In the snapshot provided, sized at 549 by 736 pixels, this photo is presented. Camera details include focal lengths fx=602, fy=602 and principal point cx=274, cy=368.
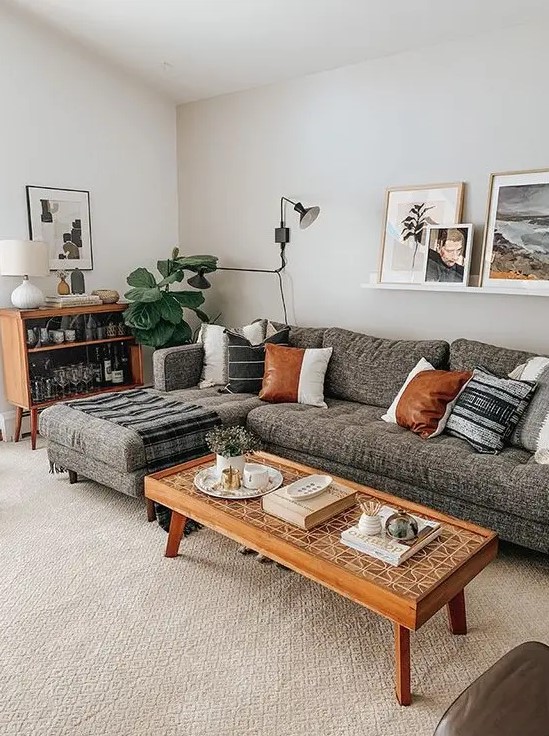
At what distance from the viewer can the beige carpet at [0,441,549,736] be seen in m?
1.78

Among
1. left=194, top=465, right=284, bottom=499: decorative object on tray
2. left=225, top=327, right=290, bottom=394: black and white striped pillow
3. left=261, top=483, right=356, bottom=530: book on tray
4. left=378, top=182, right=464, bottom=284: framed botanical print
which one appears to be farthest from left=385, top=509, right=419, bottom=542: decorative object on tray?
left=378, top=182, right=464, bottom=284: framed botanical print

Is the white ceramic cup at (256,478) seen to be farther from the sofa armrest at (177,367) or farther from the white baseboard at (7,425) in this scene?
the white baseboard at (7,425)

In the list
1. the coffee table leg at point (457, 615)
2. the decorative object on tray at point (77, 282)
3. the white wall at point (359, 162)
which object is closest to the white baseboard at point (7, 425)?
the decorative object on tray at point (77, 282)

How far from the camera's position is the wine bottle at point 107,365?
462 cm

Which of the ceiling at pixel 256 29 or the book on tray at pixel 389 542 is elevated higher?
the ceiling at pixel 256 29

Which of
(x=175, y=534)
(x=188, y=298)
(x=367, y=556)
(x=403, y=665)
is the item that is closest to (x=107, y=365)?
(x=188, y=298)

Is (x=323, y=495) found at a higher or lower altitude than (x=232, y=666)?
higher

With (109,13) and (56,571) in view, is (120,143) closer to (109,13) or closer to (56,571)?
(109,13)

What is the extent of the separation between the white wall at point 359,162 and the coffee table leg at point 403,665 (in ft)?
6.95

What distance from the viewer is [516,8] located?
3076 mm

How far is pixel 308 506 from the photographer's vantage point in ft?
7.20

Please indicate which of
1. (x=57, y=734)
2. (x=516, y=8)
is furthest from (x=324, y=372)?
(x=57, y=734)

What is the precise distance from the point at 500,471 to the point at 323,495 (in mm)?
818

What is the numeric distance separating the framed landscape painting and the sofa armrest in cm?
189
